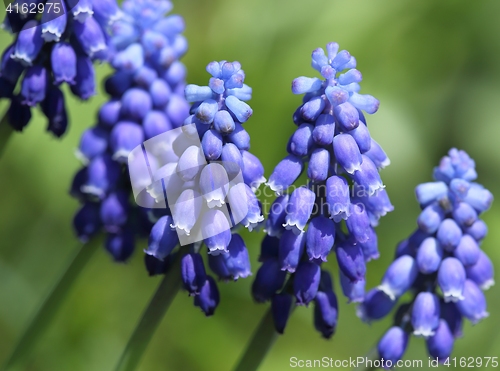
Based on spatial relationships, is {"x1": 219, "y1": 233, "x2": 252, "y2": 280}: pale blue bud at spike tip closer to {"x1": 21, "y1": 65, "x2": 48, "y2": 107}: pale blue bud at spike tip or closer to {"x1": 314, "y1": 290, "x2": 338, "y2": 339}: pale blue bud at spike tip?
{"x1": 314, "y1": 290, "x2": 338, "y2": 339}: pale blue bud at spike tip

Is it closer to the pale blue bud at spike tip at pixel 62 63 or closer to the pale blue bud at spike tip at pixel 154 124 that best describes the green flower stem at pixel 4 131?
the pale blue bud at spike tip at pixel 62 63

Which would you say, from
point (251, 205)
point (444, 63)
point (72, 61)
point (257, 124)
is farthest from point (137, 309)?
point (444, 63)

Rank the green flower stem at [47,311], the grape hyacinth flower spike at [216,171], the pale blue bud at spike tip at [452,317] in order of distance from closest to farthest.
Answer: the grape hyacinth flower spike at [216,171]
the pale blue bud at spike tip at [452,317]
the green flower stem at [47,311]

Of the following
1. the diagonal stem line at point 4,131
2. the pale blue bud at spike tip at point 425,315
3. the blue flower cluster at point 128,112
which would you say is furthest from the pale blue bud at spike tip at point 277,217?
the diagonal stem line at point 4,131

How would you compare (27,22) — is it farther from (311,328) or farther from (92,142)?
(311,328)

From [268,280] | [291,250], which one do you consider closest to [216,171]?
[291,250]
